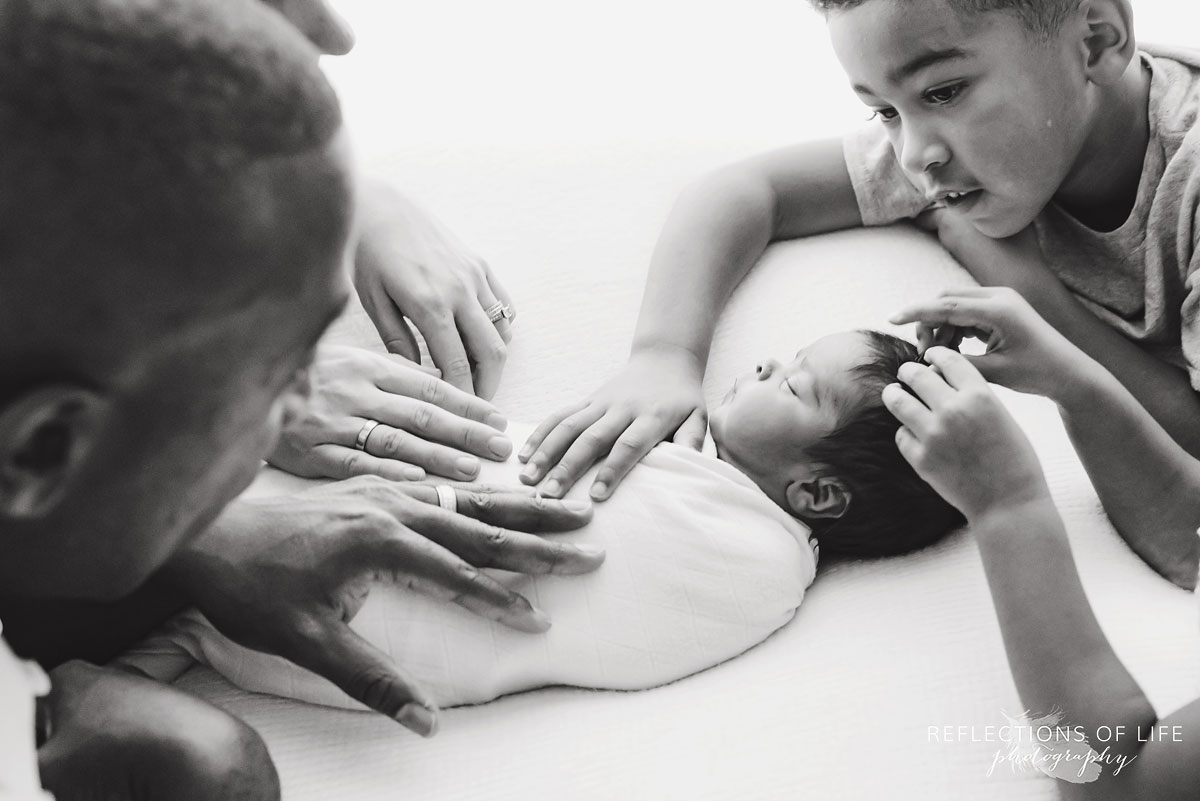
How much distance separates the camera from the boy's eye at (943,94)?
48.4 inches

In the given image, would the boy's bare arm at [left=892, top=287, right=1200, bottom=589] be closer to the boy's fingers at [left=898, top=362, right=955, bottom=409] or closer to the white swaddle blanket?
the boy's fingers at [left=898, top=362, right=955, bottom=409]

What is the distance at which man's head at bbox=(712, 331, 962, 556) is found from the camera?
121 cm

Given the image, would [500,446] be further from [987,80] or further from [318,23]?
[987,80]

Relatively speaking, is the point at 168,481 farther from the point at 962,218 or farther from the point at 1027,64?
the point at 962,218

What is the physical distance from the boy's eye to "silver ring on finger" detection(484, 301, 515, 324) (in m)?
0.52

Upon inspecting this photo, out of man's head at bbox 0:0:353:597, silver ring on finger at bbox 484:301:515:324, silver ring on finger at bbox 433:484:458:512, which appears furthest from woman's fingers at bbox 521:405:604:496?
man's head at bbox 0:0:353:597

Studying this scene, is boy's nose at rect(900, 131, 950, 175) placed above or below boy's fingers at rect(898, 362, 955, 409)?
above

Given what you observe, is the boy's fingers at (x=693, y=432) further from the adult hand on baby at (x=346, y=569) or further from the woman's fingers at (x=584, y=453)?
the adult hand on baby at (x=346, y=569)

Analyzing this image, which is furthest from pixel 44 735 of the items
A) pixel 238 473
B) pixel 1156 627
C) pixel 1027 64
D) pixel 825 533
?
pixel 1027 64

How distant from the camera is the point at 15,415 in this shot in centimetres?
52

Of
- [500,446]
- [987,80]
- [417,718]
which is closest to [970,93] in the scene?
[987,80]

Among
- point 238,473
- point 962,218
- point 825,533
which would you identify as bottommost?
point 825,533

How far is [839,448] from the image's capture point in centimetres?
122

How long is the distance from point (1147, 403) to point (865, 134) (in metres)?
0.49
